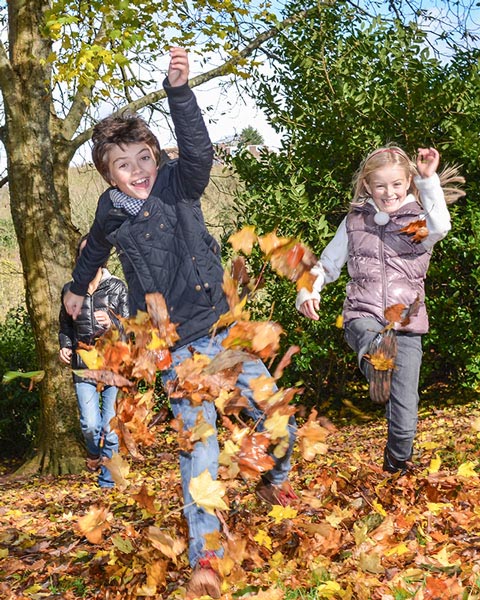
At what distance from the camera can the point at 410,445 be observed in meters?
3.84

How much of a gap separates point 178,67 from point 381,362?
1.64 metres

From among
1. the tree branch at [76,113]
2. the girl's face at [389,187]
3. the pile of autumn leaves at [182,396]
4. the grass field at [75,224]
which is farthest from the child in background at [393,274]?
the grass field at [75,224]

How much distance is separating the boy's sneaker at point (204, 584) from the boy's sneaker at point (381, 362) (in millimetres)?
1324

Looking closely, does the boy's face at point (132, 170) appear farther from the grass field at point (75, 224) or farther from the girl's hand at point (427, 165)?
the grass field at point (75, 224)

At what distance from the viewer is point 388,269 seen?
3.76m

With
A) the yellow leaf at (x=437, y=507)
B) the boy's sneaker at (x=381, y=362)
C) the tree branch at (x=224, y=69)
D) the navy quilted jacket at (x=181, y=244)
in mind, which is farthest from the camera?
the tree branch at (x=224, y=69)

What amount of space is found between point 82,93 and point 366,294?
A: 4.85 meters

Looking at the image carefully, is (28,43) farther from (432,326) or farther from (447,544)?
(447,544)

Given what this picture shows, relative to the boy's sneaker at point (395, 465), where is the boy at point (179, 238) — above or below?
above

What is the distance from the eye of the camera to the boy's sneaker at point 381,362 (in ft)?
11.6

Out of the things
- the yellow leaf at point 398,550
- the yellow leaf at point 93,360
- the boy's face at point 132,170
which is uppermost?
the boy's face at point 132,170

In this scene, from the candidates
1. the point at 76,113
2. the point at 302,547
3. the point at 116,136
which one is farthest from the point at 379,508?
the point at 76,113

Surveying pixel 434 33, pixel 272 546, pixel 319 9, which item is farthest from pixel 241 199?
pixel 272 546

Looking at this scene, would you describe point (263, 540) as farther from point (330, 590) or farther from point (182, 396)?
point (182, 396)
